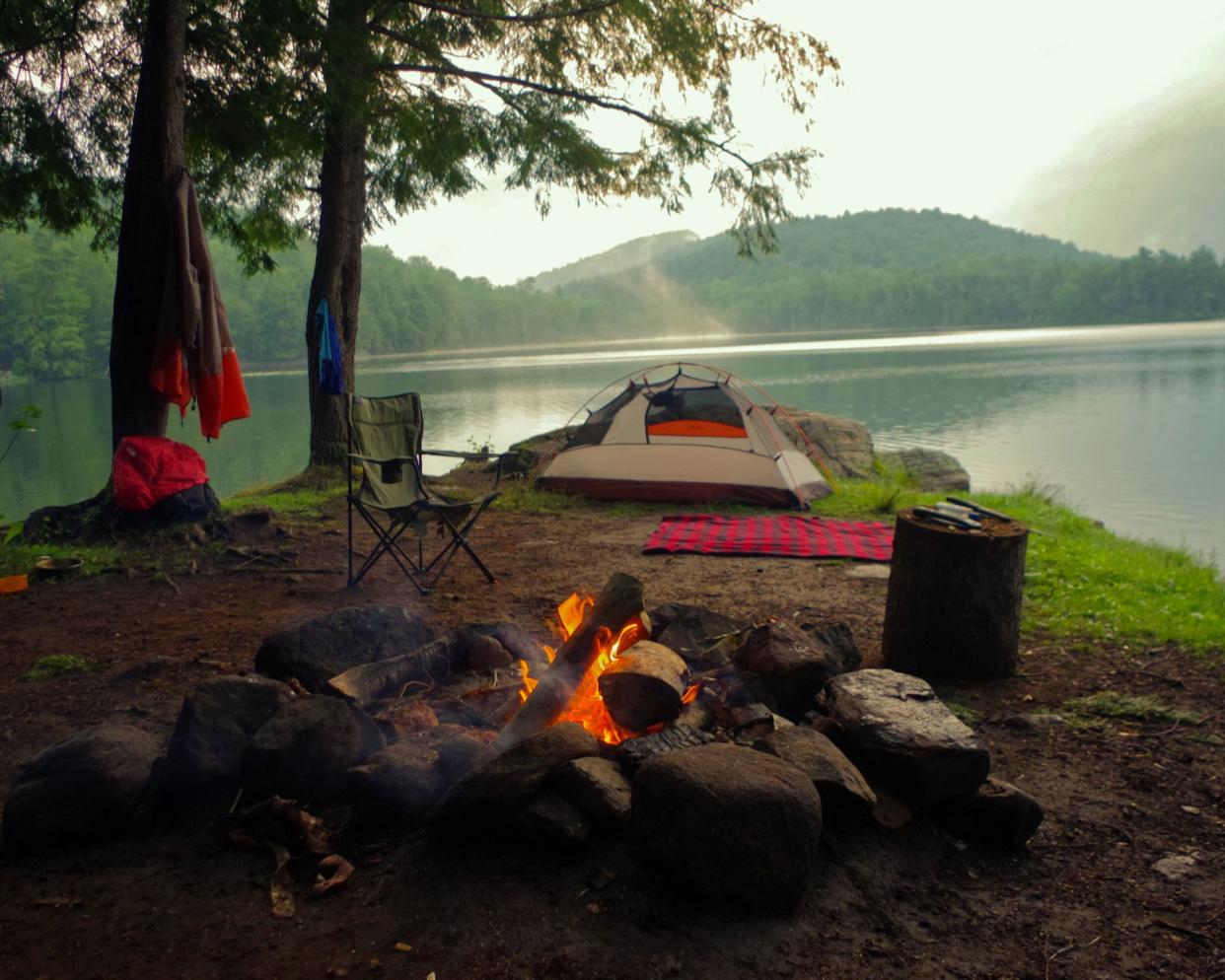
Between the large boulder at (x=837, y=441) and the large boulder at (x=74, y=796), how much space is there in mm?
7588

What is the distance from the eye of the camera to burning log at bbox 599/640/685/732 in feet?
8.09

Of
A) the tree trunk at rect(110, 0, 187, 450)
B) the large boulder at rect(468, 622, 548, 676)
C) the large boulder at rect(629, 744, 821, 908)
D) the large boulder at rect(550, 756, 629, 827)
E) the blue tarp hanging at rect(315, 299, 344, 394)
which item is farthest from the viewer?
the blue tarp hanging at rect(315, 299, 344, 394)

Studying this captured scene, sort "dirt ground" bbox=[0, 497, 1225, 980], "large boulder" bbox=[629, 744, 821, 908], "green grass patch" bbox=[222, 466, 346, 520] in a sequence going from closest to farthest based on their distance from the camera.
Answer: "dirt ground" bbox=[0, 497, 1225, 980] → "large boulder" bbox=[629, 744, 821, 908] → "green grass patch" bbox=[222, 466, 346, 520]

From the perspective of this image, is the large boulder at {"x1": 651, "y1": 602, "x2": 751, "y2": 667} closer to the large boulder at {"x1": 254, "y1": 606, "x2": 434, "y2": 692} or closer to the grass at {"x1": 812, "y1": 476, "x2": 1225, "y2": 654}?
the large boulder at {"x1": 254, "y1": 606, "x2": 434, "y2": 692}

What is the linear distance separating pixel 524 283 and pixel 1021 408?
88303 mm

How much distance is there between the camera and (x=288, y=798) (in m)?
2.22

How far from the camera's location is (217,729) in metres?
2.32

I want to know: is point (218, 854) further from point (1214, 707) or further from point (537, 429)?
point (537, 429)

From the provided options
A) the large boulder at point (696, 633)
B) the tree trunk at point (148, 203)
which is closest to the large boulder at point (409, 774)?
the large boulder at point (696, 633)

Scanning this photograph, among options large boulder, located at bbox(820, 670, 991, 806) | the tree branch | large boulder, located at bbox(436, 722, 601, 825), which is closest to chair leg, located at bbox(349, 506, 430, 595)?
large boulder, located at bbox(436, 722, 601, 825)

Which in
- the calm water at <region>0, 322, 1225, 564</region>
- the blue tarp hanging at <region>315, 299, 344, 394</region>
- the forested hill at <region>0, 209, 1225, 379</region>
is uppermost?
the forested hill at <region>0, 209, 1225, 379</region>

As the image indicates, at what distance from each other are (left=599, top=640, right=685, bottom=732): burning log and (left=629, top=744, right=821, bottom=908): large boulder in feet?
1.53

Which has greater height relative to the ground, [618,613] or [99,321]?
[99,321]

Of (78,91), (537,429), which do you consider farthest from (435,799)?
(537,429)
